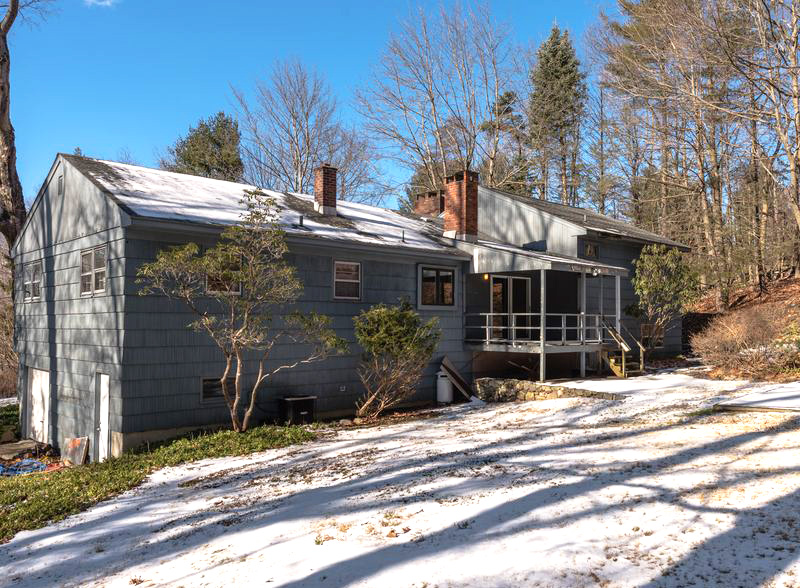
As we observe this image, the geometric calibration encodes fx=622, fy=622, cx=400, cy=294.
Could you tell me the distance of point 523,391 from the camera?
48.5 feet

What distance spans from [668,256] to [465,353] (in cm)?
778

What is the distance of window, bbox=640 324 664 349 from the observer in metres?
20.7

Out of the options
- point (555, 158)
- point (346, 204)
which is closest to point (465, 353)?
point (346, 204)

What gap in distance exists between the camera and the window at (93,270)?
12.4 metres

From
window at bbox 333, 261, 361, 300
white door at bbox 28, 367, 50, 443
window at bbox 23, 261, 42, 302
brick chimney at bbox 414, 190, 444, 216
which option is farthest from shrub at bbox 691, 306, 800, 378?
window at bbox 23, 261, 42, 302

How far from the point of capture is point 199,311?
12094 mm

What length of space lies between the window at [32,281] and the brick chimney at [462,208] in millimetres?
10835

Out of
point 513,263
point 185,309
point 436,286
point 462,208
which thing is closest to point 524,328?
point 513,263

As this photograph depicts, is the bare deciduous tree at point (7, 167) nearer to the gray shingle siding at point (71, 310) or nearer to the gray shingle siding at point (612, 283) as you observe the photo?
the gray shingle siding at point (71, 310)

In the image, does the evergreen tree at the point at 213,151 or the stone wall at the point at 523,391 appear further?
the evergreen tree at the point at 213,151

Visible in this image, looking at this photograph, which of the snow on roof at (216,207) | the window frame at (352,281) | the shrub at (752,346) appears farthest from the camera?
the shrub at (752,346)

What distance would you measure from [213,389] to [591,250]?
507 inches

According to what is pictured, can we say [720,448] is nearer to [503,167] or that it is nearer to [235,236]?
[235,236]

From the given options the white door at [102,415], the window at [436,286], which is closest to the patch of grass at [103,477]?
the white door at [102,415]
